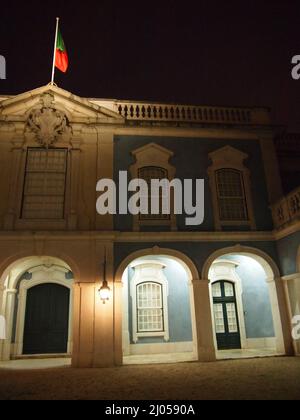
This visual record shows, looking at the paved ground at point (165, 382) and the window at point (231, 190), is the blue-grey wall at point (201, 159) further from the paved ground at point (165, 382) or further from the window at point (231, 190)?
the paved ground at point (165, 382)

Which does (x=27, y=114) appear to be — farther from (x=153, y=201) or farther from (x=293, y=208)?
(x=293, y=208)

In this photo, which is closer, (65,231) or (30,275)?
(65,231)

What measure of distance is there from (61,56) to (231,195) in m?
9.35

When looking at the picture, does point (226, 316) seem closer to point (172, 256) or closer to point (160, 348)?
point (160, 348)

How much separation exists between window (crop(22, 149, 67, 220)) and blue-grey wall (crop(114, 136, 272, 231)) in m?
2.19

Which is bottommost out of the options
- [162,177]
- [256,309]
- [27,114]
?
[256,309]

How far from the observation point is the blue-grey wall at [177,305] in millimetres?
13273

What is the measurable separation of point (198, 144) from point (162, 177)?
7.20 feet

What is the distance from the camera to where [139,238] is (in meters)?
11.9

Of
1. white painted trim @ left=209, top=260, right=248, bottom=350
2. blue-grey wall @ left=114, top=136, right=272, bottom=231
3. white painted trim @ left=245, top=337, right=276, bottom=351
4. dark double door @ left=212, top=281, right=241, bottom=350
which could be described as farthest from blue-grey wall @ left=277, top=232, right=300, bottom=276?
white painted trim @ left=245, top=337, right=276, bottom=351
